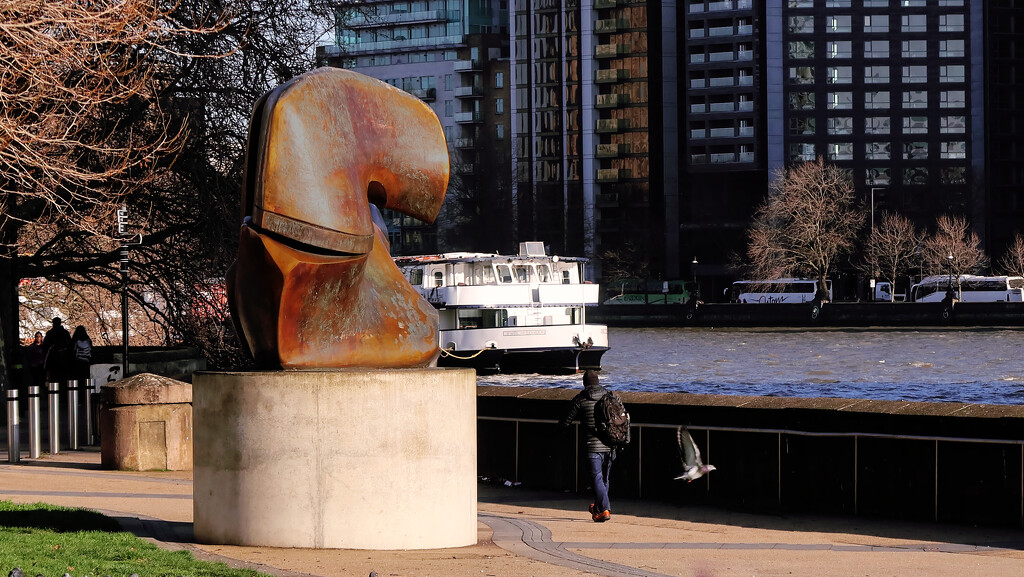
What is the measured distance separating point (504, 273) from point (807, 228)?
48.8 meters

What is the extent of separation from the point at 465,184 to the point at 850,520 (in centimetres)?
10537

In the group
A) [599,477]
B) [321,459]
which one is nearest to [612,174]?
[599,477]

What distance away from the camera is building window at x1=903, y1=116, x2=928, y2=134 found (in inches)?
4370

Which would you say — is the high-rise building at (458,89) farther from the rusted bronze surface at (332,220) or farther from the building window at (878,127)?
the rusted bronze surface at (332,220)

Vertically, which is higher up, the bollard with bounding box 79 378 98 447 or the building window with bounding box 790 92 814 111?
the building window with bounding box 790 92 814 111

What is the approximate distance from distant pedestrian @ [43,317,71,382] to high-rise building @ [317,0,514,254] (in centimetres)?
8777

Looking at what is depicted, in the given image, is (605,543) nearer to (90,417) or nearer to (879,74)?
(90,417)

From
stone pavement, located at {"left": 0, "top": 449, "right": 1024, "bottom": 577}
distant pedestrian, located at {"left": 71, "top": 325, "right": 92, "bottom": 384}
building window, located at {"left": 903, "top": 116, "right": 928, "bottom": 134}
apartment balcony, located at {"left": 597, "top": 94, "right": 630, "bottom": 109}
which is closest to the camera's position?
stone pavement, located at {"left": 0, "top": 449, "right": 1024, "bottom": 577}

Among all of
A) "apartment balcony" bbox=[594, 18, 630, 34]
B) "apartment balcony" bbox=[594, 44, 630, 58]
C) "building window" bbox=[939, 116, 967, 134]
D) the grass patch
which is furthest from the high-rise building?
the grass patch

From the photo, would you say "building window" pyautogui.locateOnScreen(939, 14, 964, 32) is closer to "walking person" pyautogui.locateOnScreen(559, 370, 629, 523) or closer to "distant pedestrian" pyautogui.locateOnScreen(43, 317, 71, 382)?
"distant pedestrian" pyautogui.locateOnScreen(43, 317, 71, 382)

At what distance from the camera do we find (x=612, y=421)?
1330cm

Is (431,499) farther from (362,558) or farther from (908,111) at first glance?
(908,111)

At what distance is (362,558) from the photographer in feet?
33.2

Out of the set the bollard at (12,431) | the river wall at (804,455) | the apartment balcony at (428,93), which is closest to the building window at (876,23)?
the apartment balcony at (428,93)
